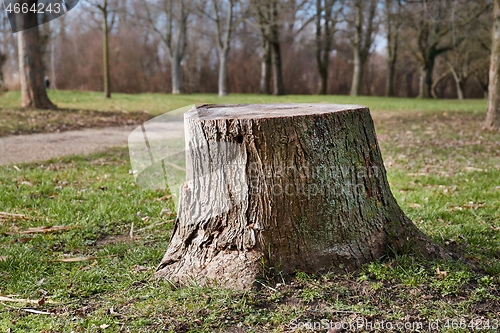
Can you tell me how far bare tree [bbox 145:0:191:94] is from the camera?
31875mm

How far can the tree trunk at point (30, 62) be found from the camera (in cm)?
1367

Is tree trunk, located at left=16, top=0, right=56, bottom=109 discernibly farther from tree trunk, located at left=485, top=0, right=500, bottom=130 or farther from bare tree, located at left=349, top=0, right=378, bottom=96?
bare tree, located at left=349, top=0, right=378, bottom=96

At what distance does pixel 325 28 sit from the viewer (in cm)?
3256

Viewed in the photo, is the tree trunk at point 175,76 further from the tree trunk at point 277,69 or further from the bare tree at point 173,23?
the tree trunk at point 277,69

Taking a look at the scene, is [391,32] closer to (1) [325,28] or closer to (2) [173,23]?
(1) [325,28]

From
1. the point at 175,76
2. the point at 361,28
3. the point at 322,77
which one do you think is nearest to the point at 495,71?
the point at 361,28

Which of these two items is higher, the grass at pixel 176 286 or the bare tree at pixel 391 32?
the bare tree at pixel 391 32

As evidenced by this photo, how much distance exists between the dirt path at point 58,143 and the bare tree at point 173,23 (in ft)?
68.3

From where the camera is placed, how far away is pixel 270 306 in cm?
298

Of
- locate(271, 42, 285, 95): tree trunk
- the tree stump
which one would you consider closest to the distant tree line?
locate(271, 42, 285, 95): tree trunk

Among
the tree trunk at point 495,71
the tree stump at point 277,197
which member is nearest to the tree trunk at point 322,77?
the tree trunk at point 495,71

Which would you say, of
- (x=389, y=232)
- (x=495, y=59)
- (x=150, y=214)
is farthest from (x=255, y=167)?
(x=495, y=59)

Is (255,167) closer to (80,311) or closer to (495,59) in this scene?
(80,311)

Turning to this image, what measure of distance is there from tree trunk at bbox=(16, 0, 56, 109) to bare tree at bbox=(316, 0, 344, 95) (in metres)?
18.5
